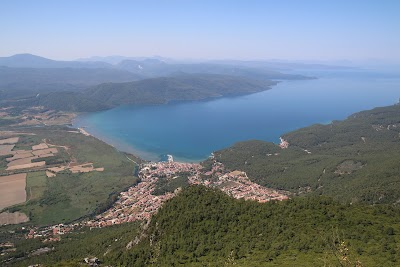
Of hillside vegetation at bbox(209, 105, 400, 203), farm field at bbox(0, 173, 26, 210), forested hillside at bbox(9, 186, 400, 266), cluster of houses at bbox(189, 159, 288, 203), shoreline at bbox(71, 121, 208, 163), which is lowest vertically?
farm field at bbox(0, 173, 26, 210)

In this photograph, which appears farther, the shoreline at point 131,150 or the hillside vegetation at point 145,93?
the hillside vegetation at point 145,93

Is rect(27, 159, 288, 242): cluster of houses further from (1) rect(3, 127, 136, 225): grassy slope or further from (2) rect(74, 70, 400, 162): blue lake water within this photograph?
(2) rect(74, 70, 400, 162): blue lake water

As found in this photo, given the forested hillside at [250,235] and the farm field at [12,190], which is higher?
the forested hillside at [250,235]

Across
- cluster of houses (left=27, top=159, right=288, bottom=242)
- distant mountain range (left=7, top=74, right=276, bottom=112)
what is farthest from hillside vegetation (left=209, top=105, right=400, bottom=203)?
distant mountain range (left=7, top=74, right=276, bottom=112)

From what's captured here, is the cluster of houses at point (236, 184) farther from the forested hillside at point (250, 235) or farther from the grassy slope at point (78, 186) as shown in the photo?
the forested hillside at point (250, 235)

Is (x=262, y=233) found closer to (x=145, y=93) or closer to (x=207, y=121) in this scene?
(x=207, y=121)

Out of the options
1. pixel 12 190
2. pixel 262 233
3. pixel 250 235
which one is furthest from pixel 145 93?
pixel 262 233

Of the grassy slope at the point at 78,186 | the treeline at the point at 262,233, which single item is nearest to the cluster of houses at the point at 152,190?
the grassy slope at the point at 78,186
